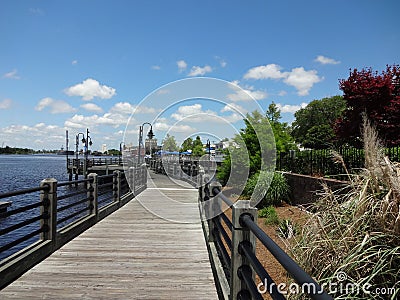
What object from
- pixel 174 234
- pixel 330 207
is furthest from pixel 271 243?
pixel 174 234

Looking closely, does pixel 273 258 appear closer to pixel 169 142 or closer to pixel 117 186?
pixel 117 186

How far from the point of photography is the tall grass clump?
2787mm

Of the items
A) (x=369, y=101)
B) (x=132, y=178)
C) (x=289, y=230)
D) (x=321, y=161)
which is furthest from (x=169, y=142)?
(x=289, y=230)

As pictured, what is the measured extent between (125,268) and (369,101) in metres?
13.1

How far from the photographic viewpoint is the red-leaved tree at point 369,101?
13.4m

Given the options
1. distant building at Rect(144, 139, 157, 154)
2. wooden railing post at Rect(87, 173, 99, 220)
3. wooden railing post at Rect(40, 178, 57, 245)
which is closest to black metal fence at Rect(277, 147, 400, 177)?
wooden railing post at Rect(87, 173, 99, 220)

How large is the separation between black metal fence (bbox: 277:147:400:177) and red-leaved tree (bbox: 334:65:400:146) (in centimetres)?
252

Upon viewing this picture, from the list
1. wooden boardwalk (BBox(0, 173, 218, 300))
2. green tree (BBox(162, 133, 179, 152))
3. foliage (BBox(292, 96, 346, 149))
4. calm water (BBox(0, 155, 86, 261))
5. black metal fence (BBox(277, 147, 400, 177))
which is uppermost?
foliage (BBox(292, 96, 346, 149))

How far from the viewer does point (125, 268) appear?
4.45 metres

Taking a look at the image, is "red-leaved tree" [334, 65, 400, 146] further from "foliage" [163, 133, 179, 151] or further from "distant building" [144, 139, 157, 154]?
"distant building" [144, 139, 157, 154]

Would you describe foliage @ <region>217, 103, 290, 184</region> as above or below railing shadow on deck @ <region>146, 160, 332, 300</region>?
above

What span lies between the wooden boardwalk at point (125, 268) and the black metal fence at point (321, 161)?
15.3ft

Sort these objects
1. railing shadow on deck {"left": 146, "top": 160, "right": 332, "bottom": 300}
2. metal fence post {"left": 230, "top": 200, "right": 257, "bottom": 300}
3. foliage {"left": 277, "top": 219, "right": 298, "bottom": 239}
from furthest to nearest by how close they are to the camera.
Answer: foliage {"left": 277, "top": 219, "right": 298, "bottom": 239}, metal fence post {"left": 230, "top": 200, "right": 257, "bottom": 300}, railing shadow on deck {"left": 146, "top": 160, "right": 332, "bottom": 300}

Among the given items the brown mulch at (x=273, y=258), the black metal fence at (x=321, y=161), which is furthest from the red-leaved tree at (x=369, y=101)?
the brown mulch at (x=273, y=258)
